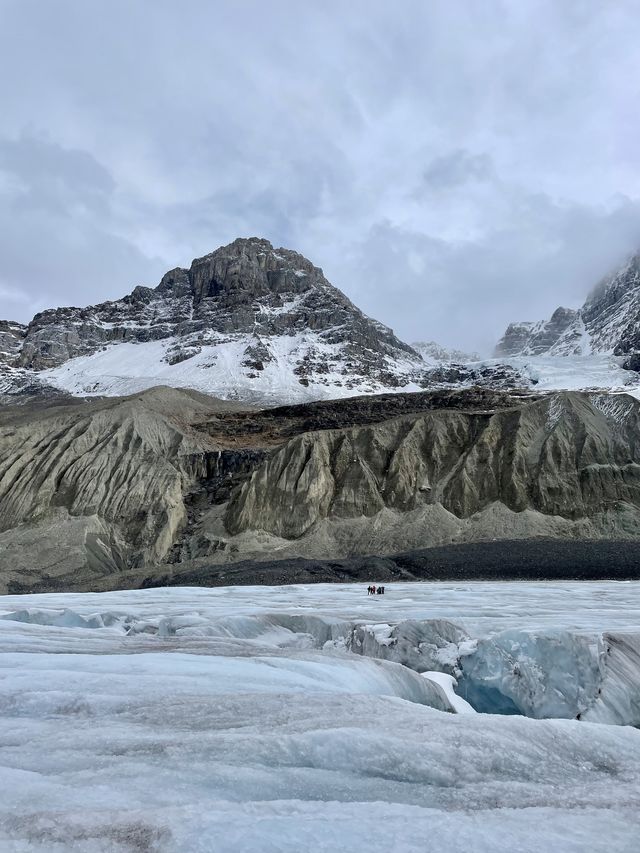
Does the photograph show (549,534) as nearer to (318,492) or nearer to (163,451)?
(318,492)

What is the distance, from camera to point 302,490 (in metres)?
50.9

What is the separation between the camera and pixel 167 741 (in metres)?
6.27

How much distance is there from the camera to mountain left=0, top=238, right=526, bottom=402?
131375 millimetres

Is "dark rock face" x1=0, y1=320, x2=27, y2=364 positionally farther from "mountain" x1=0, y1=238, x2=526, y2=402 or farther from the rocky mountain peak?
the rocky mountain peak

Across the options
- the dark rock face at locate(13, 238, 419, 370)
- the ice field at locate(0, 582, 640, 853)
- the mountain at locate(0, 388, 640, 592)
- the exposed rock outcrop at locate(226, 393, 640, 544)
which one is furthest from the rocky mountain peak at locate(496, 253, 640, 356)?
the ice field at locate(0, 582, 640, 853)

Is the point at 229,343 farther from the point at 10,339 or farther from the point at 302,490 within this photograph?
the point at 302,490

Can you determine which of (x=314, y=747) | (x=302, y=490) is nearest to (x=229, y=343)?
(x=302, y=490)

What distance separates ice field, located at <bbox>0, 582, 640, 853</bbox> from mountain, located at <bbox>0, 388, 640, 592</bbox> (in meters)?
23.7

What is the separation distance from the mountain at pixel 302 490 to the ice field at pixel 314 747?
932 inches

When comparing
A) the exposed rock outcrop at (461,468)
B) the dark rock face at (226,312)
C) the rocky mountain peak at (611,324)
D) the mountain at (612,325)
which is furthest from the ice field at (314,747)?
the rocky mountain peak at (611,324)

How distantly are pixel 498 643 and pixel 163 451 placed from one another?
53.6 meters

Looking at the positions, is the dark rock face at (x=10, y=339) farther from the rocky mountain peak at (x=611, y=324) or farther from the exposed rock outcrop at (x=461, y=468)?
the rocky mountain peak at (x=611, y=324)

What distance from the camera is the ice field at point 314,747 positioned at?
450cm

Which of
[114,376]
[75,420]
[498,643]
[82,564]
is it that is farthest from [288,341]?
[498,643]
